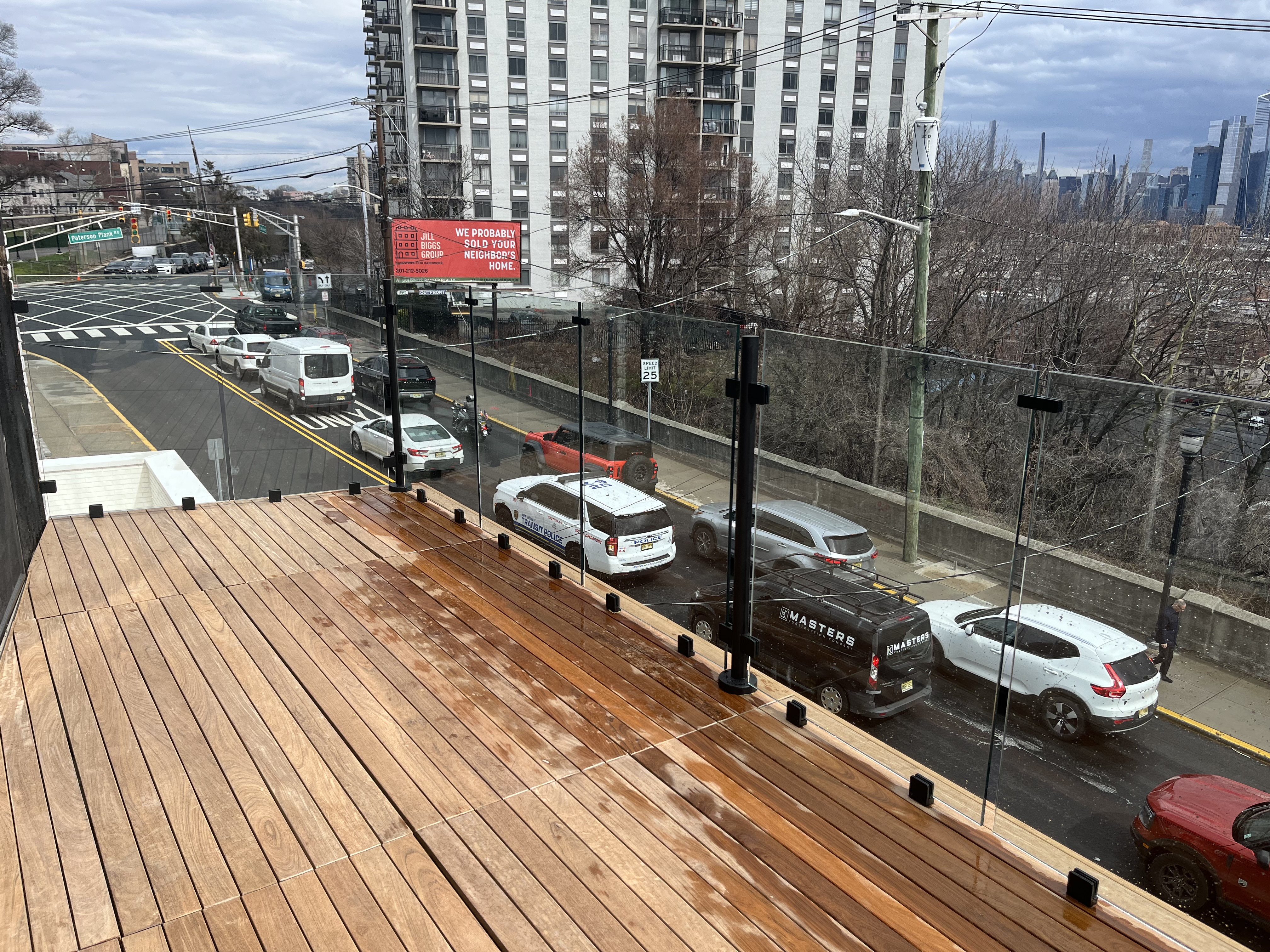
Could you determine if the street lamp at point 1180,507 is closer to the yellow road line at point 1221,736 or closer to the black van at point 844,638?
the yellow road line at point 1221,736

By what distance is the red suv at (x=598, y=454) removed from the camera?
5.37m

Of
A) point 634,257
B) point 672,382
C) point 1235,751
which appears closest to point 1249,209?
point 634,257

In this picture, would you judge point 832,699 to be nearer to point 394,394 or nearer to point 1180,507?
point 1180,507

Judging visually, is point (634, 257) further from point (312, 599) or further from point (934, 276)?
point (312, 599)

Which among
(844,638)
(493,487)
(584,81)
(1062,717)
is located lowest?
(493,487)

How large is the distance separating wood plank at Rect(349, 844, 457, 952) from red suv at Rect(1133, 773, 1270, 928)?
2183 millimetres

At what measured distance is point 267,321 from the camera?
33.1 feet

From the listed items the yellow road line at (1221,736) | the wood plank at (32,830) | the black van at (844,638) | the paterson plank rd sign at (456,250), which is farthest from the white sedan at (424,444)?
the paterson plank rd sign at (456,250)

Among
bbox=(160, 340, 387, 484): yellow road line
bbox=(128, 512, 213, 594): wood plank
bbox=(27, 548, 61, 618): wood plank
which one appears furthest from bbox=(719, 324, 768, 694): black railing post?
bbox=(160, 340, 387, 484): yellow road line

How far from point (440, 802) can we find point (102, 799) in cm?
→ 134

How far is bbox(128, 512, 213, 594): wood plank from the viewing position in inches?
221

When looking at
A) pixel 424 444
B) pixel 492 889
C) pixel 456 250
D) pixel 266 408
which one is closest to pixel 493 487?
pixel 424 444

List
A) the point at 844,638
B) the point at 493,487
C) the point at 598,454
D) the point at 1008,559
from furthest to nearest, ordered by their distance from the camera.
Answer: the point at 493,487 → the point at 598,454 → the point at 844,638 → the point at 1008,559

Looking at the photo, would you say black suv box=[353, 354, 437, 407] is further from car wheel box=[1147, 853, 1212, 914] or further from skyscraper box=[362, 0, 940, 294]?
skyscraper box=[362, 0, 940, 294]
